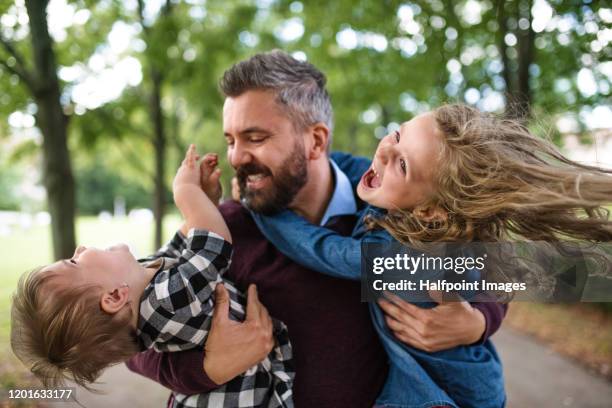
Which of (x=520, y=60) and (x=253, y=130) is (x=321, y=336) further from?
(x=520, y=60)

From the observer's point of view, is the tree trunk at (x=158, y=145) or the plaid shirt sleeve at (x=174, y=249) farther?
the tree trunk at (x=158, y=145)

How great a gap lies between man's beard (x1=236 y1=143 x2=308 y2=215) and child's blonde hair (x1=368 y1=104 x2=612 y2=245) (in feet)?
1.71

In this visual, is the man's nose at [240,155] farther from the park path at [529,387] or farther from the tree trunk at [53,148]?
the park path at [529,387]

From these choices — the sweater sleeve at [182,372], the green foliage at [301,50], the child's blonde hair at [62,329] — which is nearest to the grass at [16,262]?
the child's blonde hair at [62,329]

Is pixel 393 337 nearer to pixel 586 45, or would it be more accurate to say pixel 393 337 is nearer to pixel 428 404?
pixel 428 404

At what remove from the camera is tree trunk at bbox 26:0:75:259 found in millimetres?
4340

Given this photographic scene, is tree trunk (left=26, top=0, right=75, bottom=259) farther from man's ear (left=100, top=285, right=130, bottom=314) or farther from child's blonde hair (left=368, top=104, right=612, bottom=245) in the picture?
child's blonde hair (left=368, top=104, right=612, bottom=245)

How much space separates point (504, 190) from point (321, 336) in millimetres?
907

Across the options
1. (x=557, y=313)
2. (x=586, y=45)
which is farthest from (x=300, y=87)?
(x=557, y=313)

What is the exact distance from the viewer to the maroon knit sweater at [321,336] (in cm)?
187

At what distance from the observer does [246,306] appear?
1905 millimetres

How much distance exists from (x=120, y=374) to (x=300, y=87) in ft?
13.7
